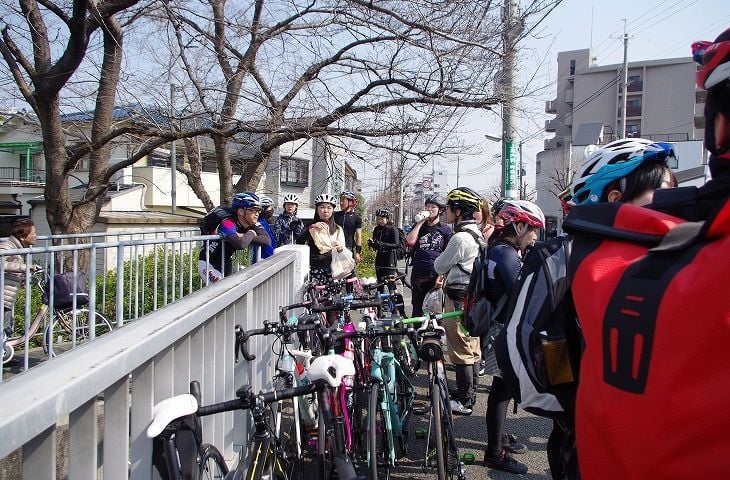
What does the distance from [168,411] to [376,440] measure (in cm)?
198

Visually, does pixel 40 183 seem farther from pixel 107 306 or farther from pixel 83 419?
pixel 83 419

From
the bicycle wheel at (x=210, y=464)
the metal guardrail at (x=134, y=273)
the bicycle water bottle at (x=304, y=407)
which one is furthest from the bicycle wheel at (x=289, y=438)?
the metal guardrail at (x=134, y=273)

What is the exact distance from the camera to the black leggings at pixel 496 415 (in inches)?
154

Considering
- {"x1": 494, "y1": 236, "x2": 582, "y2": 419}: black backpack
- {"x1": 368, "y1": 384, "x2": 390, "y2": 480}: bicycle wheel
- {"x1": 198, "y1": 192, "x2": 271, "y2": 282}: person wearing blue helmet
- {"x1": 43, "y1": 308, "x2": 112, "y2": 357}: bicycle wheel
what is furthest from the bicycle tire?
{"x1": 43, "y1": 308, "x2": 112, "y2": 357}: bicycle wheel

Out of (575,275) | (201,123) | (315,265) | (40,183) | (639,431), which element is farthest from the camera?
(40,183)

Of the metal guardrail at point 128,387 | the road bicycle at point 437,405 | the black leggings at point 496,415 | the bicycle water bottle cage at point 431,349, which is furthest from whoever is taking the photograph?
the black leggings at point 496,415

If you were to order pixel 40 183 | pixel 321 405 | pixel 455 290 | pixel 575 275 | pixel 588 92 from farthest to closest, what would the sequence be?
pixel 588 92
pixel 40 183
pixel 455 290
pixel 321 405
pixel 575 275

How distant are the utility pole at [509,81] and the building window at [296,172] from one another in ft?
16.8

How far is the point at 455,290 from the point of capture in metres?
5.00

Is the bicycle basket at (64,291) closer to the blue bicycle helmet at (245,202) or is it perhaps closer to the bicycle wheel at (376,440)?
the blue bicycle helmet at (245,202)

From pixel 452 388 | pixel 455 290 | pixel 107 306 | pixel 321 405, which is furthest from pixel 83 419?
pixel 107 306

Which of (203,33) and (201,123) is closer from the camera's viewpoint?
(203,33)

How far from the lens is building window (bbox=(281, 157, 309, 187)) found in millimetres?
13610

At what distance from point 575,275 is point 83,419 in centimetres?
128
